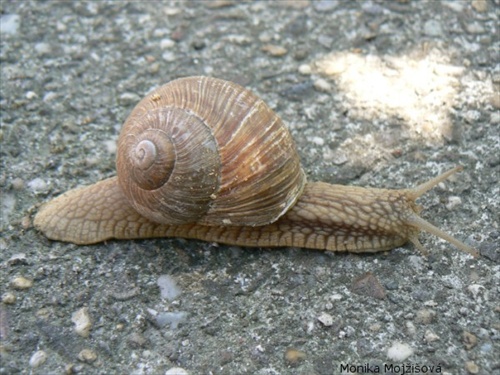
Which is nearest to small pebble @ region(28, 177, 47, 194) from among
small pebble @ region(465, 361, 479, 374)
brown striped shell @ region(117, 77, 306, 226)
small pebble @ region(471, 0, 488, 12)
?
brown striped shell @ region(117, 77, 306, 226)

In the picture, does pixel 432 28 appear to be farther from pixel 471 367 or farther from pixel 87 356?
pixel 87 356

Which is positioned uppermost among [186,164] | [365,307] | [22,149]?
[186,164]

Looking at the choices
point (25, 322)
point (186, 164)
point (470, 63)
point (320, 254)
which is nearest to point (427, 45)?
point (470, 63)

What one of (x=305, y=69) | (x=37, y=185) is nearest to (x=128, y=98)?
(x=37, y=185)

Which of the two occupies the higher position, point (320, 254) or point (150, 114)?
point (150, 114)

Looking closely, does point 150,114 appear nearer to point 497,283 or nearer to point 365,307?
point 365,307

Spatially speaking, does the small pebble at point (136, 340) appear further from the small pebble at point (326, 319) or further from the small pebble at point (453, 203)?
the small pebble at point (453, 203)

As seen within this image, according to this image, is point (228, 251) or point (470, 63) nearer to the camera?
point (228, 251)

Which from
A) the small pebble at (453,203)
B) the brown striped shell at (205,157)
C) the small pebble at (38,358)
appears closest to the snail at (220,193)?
the brown striped shell at (205,157)
